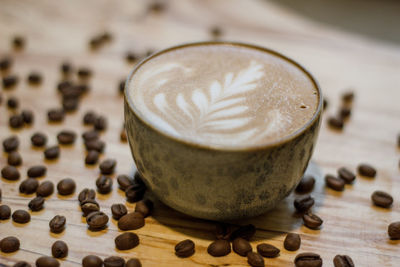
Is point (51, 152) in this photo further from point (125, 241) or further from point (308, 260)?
point (308, 260)

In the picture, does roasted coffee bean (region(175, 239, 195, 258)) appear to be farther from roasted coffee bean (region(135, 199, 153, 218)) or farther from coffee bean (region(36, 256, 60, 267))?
coffee bean (region(36, 256, 60, 267))

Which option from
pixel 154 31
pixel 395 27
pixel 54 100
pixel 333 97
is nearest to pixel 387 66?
pixel 333 97

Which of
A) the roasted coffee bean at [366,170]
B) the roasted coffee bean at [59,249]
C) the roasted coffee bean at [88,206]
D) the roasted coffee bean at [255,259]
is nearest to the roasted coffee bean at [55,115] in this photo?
the roasted coffee bean at [88,206]

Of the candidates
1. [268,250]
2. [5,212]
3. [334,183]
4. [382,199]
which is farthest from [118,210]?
[382,199]

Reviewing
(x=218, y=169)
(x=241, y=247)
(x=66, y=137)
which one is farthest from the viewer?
(x=66, y=137)

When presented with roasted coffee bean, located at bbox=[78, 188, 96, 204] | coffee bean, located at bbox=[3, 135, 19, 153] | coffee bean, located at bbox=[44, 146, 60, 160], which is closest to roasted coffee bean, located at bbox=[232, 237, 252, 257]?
roasted coffee bean, located at bbox=[78, 188, 96, 204]
